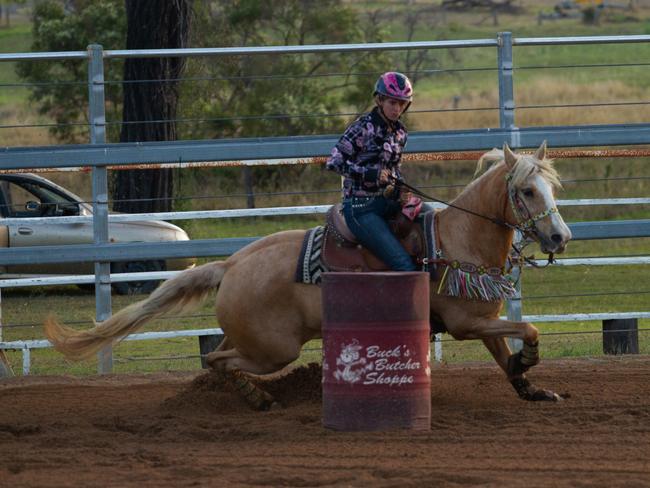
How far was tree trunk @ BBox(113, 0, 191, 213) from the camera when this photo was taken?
12.4 meters

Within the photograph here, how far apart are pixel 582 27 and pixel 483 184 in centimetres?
4379

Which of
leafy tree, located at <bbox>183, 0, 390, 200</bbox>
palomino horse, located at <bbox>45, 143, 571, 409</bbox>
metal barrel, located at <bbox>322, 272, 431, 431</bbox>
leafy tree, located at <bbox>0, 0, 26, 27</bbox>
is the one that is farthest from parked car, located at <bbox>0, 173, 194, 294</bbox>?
leafy tree, located at <bbox>0, 0, 26, 27</bbox>

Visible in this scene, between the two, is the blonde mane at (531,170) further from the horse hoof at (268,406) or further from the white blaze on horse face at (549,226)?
the horse hoof at (268,406)

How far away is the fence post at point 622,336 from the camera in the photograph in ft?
34.1

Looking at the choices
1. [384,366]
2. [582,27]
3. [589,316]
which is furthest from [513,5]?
[384,366]

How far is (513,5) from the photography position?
186ft

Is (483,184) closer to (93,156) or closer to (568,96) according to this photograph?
(93,156)

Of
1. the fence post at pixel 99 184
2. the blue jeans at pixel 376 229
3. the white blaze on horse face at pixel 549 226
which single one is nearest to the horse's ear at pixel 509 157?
the white blaze on horse face at pixel 549 226

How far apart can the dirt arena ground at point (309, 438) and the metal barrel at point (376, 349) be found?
161 mm

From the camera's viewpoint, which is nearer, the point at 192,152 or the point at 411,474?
the point at 411,474

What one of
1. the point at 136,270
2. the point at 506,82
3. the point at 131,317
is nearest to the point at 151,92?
the point at 136,270

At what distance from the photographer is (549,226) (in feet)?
24.0

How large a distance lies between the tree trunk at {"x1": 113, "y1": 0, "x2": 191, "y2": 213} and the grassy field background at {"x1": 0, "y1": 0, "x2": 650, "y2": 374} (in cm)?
71

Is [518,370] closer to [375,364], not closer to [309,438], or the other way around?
[375,364]
